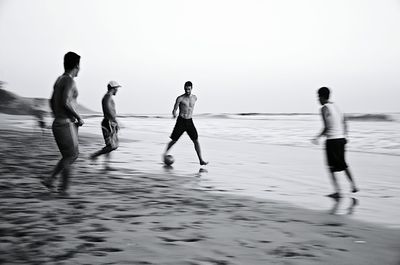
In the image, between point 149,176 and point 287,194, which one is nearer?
point 287,194

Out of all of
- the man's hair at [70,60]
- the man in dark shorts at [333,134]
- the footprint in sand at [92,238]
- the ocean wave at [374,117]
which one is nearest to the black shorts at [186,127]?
the man in dark shorts at [333,134]

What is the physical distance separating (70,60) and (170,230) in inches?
121

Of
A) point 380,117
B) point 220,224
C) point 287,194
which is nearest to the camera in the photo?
point 220,224

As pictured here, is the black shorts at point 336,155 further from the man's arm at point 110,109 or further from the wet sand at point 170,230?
the man's arm at point 110,109

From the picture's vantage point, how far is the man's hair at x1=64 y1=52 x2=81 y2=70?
6926 millimetres

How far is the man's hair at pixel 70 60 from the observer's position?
6.93 m

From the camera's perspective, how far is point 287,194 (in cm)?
784

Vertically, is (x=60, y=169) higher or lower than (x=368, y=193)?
higher

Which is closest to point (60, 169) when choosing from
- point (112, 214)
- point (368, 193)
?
point (112, 214)

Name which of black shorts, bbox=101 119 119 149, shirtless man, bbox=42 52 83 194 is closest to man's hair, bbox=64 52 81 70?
shirtless man, bbox=42 52 83 194

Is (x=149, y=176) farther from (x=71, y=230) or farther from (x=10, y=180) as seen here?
(x=71, y=230)

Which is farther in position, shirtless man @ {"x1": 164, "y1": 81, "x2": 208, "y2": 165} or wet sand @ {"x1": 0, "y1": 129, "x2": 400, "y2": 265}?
shirtless man @ {"x1": 164, "y1": 81, "x2": 208, "y2": 165}

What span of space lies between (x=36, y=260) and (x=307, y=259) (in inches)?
89.0

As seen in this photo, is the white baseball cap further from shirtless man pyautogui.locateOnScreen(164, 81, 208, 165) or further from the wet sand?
the wet sand
